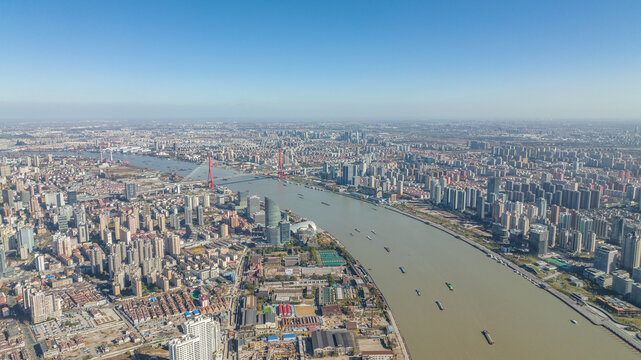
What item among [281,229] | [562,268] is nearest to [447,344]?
[562,268]

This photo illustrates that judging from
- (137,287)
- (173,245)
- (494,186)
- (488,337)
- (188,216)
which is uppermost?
(494,186)

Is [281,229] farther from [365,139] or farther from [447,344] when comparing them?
[365,139]

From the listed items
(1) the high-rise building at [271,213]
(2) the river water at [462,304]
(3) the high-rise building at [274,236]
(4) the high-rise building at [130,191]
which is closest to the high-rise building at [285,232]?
(3) the high-rise building at [274,236]

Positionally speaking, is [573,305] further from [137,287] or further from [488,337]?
[137,287]

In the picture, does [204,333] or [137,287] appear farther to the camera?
[137,287]

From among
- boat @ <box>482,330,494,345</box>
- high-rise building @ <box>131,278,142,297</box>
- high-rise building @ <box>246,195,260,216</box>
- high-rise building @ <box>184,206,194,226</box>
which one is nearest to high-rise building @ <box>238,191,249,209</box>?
high-rise building @ <box>246,195,260,216</box>

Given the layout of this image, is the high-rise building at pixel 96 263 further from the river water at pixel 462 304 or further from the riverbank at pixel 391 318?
the river water at pixel 462 304

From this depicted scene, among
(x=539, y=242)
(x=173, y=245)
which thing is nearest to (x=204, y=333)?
(x=173, y=245)
